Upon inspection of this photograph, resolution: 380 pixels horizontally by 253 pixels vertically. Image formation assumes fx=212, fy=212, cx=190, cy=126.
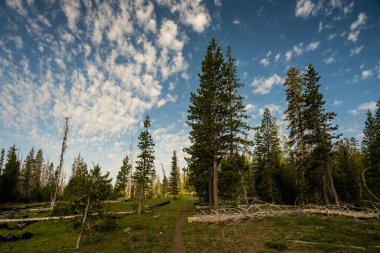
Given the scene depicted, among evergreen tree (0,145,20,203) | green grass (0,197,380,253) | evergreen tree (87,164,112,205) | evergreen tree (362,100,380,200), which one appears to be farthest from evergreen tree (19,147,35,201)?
evergreen tree (362,100,380,200)

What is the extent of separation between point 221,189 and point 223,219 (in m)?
14.5

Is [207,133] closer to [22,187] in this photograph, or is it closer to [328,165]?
[328,165]

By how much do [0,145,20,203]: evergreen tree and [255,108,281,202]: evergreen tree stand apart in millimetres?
61392

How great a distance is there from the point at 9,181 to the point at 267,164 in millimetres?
63473

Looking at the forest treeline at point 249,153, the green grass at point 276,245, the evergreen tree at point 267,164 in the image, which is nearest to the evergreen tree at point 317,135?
the forest treeline at point 249,153

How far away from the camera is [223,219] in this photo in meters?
17.4

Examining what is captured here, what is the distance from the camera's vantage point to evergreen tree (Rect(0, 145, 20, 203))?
177 feet

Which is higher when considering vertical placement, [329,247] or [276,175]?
[276,175]

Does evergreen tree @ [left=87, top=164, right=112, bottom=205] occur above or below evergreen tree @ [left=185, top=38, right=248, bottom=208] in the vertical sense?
below

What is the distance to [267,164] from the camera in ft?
132

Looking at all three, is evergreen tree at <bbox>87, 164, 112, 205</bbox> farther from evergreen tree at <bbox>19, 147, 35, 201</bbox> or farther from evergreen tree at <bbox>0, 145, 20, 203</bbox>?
evergreen tree at <bbox>19, 147, 35, 201</bbox>

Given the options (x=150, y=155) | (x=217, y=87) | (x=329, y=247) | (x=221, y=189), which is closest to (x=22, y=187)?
(x=150, y=155)

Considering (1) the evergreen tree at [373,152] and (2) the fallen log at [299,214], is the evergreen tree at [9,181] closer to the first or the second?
(2) the fallen log at [299,214]

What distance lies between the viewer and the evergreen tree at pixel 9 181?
53.8 meters
